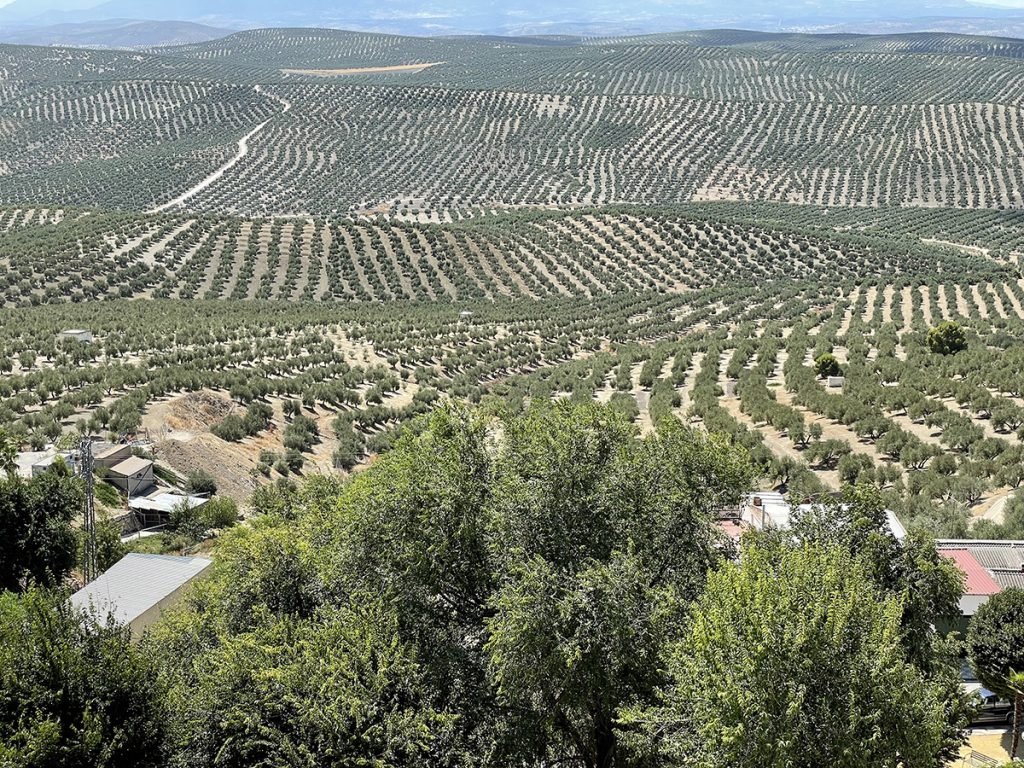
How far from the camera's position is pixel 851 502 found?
16656mm

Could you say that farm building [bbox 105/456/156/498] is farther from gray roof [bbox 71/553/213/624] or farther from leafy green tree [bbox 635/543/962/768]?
leafy green tree [bbox 635/543/962/768]

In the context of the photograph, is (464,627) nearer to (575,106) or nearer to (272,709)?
(272,709)

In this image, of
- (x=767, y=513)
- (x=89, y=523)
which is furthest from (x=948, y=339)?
(x=89, y=523)

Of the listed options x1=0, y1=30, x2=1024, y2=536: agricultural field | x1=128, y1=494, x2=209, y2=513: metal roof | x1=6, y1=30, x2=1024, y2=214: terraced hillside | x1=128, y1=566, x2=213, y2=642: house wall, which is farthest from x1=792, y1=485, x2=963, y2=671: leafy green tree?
x1=6, y1=30, x2=1024, y2=214: terraced hillside

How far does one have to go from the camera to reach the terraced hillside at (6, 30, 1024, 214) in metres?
106

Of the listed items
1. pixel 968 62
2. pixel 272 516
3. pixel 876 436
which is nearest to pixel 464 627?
pixel 272 516

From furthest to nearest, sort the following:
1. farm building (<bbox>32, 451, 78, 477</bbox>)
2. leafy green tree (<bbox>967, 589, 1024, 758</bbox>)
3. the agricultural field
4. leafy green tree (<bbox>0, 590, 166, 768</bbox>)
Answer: the agricultural field → farm building (<bbox>32, 451, 78, 477</bbox>) → leafy green tree (<bbox>967, 589, 1024, 758</bbox>) → leafy green tree (<bbox>0, 590, 166, 768</bbox>)

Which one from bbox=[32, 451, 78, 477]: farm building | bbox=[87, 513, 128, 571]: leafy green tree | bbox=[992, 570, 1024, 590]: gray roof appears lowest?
bbox=[87, 513, 128, 571]: leafy green tree

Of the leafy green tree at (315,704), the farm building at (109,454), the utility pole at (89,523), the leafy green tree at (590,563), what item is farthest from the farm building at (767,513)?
the farm building at (109,454)

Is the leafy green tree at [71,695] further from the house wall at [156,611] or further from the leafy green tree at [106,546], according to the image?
the leafy green tree at [106,546]

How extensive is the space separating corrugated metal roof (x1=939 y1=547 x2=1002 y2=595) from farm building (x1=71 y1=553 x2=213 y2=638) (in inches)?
584

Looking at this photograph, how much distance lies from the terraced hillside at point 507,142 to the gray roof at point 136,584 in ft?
260

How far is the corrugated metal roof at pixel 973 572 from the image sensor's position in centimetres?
1928

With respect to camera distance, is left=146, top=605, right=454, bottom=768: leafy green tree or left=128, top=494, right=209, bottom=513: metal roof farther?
left=128, top=494, right=209, bottom=513: metal roof
